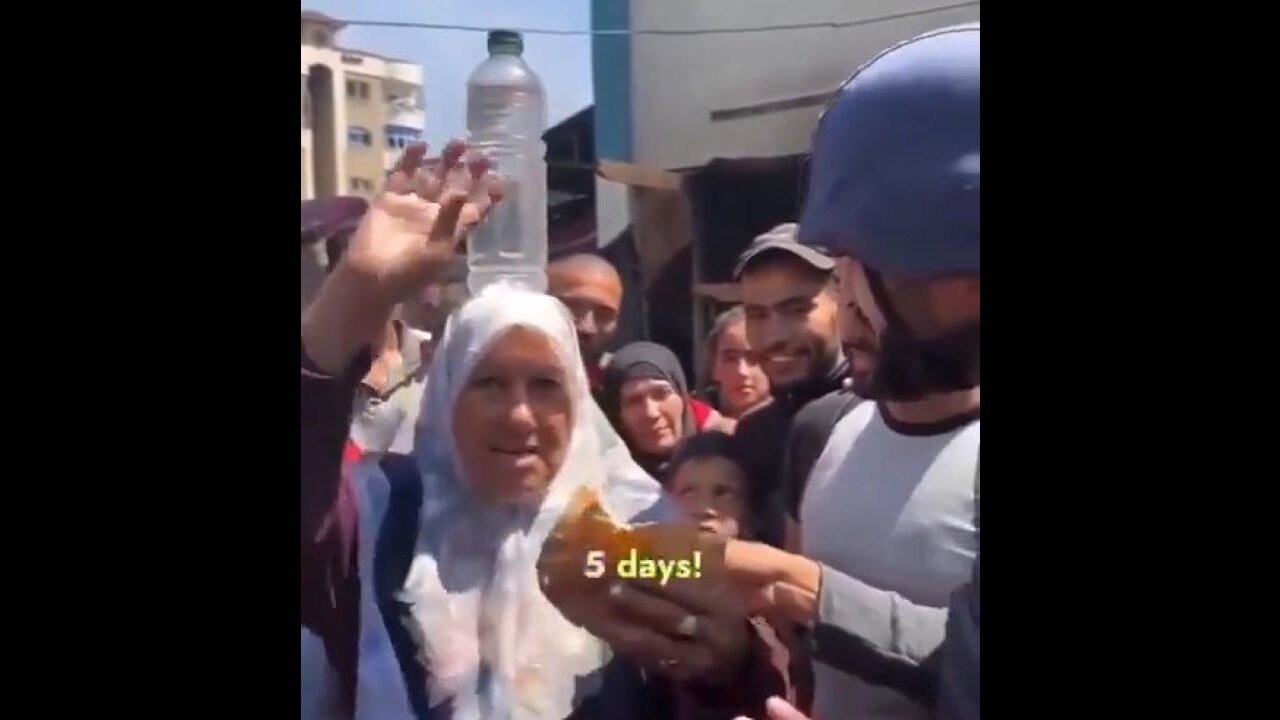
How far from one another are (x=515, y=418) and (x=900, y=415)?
746 millimetres

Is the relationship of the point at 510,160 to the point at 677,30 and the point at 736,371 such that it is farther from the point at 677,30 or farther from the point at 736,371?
the point at 736,371

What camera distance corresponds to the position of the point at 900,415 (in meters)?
3.50

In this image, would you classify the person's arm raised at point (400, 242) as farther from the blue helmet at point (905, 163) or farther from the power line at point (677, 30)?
the blue helmet at point (905, 163)

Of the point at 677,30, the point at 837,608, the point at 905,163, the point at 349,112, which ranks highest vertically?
the point at 677,30

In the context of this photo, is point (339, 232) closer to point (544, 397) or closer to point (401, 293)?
point (401, 293)

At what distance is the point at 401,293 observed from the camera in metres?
3.47

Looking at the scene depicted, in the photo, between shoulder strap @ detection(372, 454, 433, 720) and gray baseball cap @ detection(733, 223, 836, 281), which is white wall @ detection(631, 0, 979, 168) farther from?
shoulder strap @ detection(372, 454, 433, 720)

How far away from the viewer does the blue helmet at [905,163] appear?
11.3 ft

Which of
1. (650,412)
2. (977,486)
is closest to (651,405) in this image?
(650,412)

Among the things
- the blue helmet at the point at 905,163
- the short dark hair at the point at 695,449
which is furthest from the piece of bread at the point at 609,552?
the blue helmet at the point at 905,163

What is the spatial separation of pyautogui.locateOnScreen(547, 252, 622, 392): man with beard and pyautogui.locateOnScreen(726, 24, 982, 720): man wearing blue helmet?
40cm

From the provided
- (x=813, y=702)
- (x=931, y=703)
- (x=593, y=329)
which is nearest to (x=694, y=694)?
(x=813, y=702)

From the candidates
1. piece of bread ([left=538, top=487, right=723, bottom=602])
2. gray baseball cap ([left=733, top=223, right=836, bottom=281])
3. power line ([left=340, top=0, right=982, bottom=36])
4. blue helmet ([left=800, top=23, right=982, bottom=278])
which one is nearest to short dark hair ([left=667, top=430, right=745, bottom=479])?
piece of bread ([left=538, top=487, right=723, bottom=602])

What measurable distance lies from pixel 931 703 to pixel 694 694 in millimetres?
463
